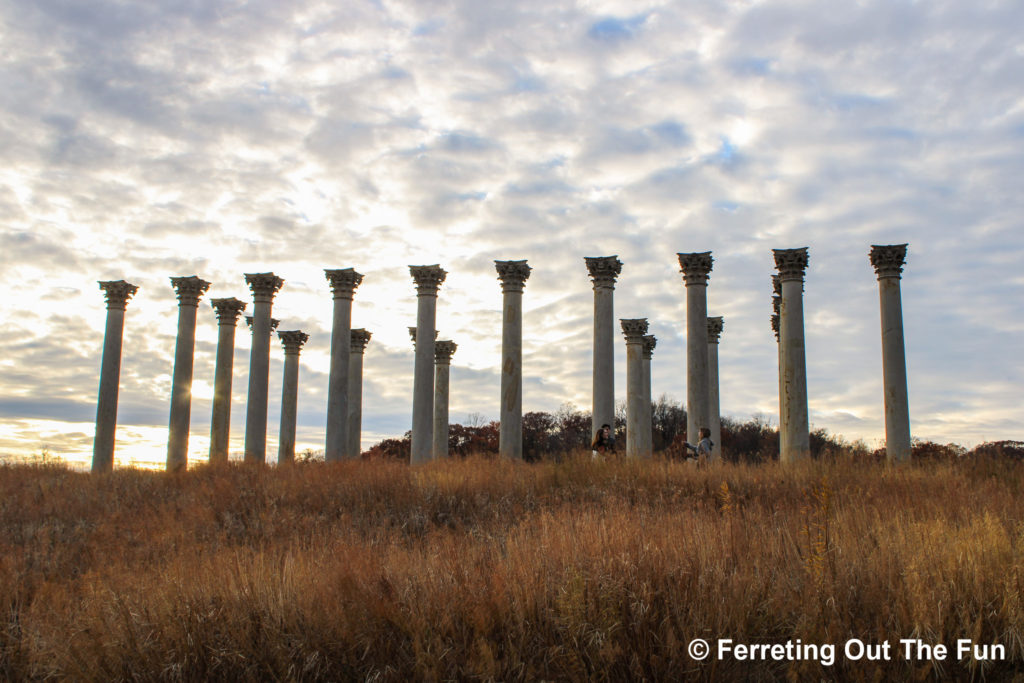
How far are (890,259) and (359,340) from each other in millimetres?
25969

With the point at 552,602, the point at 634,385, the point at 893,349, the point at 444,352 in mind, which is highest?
the point at 444,352

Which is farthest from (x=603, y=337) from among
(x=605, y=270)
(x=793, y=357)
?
(x=793, y=357)

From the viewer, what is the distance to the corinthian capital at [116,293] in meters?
37.3

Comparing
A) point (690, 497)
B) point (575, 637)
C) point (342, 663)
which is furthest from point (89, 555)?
point (690, 497)

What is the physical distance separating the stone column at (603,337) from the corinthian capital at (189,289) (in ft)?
62.7

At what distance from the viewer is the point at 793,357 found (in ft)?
89.5

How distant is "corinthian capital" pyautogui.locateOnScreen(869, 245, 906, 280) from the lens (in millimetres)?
27891

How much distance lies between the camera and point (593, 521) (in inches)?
440

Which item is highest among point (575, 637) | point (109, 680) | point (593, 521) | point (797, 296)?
point (797, 296)

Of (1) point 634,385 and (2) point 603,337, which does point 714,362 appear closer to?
(1) point 634,385

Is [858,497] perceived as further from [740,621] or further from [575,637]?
[575,637]

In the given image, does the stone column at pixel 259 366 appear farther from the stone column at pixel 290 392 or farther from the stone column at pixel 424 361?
the stone column at pixel 424 361

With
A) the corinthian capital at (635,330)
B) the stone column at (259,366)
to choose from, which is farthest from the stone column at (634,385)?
the stone column at (259,366)

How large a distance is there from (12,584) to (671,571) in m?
9.29
